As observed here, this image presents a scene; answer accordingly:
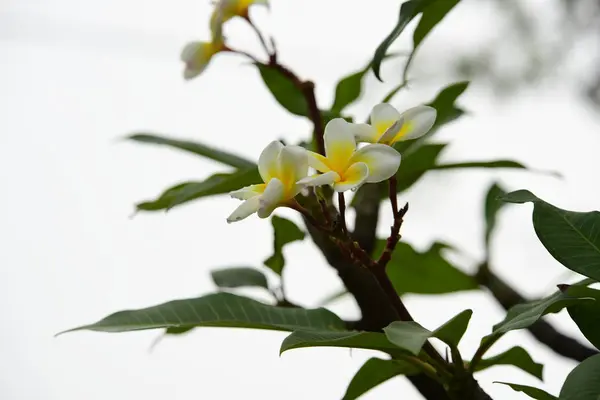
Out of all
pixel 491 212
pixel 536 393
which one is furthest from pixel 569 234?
pixel 491 212

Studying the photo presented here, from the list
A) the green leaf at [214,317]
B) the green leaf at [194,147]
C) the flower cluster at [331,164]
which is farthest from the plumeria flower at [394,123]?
the green leaf at [194,147]

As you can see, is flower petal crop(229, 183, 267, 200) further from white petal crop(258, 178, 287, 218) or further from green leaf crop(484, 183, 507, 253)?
green leaf crop(484, 183, 507, 253)

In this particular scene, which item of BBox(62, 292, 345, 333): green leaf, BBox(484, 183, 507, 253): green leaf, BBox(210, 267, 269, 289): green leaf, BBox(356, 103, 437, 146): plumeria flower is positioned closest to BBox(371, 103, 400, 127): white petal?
BBox(356, 103, 437, 146): plumeria flower

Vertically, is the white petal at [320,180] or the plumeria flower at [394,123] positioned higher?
the plumeria flower at [394,123]

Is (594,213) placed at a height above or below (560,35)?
below

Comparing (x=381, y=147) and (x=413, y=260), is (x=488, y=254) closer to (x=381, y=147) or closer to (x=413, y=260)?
(x=413, y=260)

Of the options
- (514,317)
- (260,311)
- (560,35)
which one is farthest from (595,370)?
(560,35)

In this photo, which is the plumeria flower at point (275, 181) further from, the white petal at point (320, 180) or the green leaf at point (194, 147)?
the green leaf at point (194, 147)
